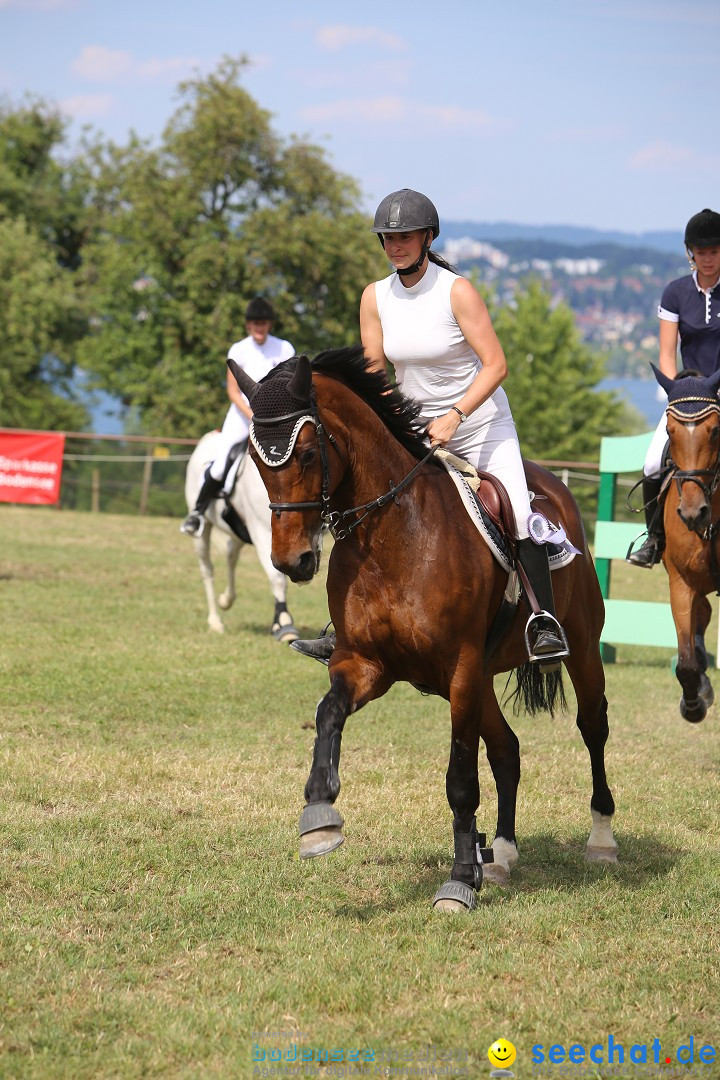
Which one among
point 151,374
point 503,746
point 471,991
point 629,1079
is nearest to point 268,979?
point 471,991

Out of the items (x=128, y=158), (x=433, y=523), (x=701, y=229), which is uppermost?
(x=128, y=158)

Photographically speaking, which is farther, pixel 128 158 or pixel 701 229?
pixel 128 158

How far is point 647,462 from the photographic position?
29.0 feet

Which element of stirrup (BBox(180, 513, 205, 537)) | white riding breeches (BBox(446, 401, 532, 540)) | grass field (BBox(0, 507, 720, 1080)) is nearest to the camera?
grass field (BBox(0, 507, 720, 1080))

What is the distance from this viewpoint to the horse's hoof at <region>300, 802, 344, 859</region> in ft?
15.4

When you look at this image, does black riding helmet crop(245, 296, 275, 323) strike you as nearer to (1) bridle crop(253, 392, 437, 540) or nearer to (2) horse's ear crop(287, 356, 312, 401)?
(1) bridle crop(253, 392, 437, 540)

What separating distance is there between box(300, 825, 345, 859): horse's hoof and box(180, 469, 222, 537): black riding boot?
869 cm

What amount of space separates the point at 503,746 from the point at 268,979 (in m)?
2.16

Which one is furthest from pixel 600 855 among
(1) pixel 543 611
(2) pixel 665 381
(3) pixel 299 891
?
(2) pixel 665 381

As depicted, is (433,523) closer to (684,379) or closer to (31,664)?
(684,379)

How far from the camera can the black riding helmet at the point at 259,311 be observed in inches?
498

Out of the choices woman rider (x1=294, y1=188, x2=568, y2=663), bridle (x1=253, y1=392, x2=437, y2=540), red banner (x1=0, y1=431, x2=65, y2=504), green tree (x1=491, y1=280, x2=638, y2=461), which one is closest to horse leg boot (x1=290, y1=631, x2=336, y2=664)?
woman rider (x1=294, y1=188, x2=568, y2=663)

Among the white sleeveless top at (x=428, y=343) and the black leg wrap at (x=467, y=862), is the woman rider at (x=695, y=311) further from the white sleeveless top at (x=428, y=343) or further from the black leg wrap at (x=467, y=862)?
the black leg wrap at (x=467, y=862)

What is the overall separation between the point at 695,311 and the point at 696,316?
1.4 inches
